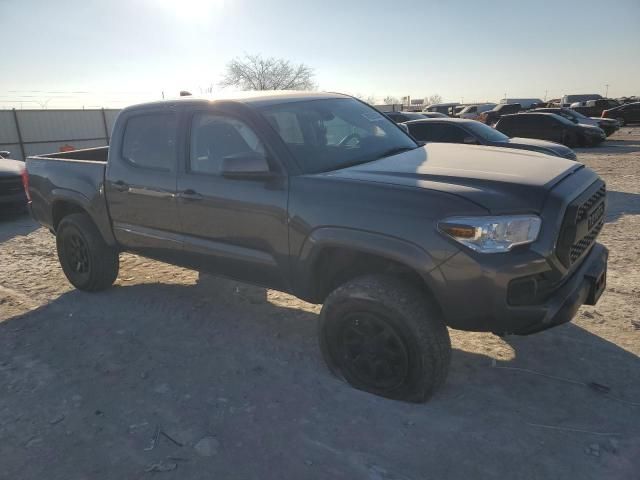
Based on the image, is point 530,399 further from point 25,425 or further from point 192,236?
point 25,425

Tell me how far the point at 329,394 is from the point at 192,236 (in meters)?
1.60

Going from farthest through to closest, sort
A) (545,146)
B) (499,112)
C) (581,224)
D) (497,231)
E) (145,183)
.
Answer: (499,112)
(545,146)
(145,183)
(581,224)
(497,231)

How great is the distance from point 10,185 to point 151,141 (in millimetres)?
6032

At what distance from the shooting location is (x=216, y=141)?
3709mm

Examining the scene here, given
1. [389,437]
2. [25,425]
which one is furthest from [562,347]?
[25,425]

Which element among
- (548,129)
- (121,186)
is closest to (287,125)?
(121,186)

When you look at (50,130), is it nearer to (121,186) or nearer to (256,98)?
(121,186)

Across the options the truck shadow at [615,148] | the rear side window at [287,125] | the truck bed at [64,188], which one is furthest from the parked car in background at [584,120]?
the truck bed at [64,188]

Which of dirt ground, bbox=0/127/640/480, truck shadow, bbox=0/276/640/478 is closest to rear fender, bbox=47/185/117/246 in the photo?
dirt ground, bbox=0/127/640/480

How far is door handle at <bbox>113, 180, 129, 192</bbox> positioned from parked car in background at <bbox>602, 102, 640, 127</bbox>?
31088mm

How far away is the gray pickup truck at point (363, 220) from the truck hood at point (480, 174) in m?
0.01

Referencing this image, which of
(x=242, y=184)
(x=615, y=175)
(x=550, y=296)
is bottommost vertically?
(x=615, y=175)

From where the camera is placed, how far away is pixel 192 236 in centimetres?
388

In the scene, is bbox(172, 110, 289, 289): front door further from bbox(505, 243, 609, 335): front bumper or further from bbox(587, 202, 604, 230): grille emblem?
bbox(587, 202, 604, 230): grille emblem
